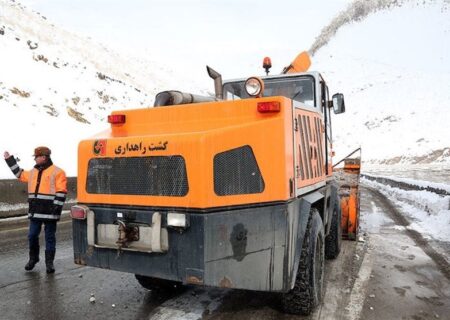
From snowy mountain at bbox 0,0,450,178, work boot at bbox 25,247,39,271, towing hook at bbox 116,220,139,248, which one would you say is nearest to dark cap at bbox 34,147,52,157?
work boot at bbox 25,247,39,271

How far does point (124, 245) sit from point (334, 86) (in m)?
62.0

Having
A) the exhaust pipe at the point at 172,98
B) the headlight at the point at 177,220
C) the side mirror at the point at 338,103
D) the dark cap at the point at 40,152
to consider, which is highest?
the side mirror at the point at 338,103

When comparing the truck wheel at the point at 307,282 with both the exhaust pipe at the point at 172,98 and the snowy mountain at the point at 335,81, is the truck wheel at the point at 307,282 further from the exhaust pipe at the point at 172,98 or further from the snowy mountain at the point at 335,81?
the snowy mountain at the point at 335,81

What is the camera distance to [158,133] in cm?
394

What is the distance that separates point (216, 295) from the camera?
15.5 feet

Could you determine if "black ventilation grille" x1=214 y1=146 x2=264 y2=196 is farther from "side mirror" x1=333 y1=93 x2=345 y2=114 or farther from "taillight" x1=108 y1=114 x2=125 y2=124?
→ "side mirror" x1=333 y1=93 x2=345 y2=114

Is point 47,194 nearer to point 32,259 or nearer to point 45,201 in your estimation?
point 45,201

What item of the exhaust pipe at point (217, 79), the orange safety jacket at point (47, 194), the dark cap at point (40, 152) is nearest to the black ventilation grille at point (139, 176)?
the exhaust pipe at point (217, 79)

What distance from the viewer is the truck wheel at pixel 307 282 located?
4074 millimetres

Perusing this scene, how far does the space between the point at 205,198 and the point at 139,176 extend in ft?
2.18

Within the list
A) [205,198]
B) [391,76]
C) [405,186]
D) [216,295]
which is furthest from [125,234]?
[391,76]

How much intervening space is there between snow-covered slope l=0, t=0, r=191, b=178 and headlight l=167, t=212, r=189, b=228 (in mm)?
13960

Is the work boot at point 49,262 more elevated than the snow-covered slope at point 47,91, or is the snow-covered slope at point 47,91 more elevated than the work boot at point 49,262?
the snow-covered slope at point 47,91

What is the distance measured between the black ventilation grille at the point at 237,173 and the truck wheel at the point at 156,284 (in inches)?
71.2
